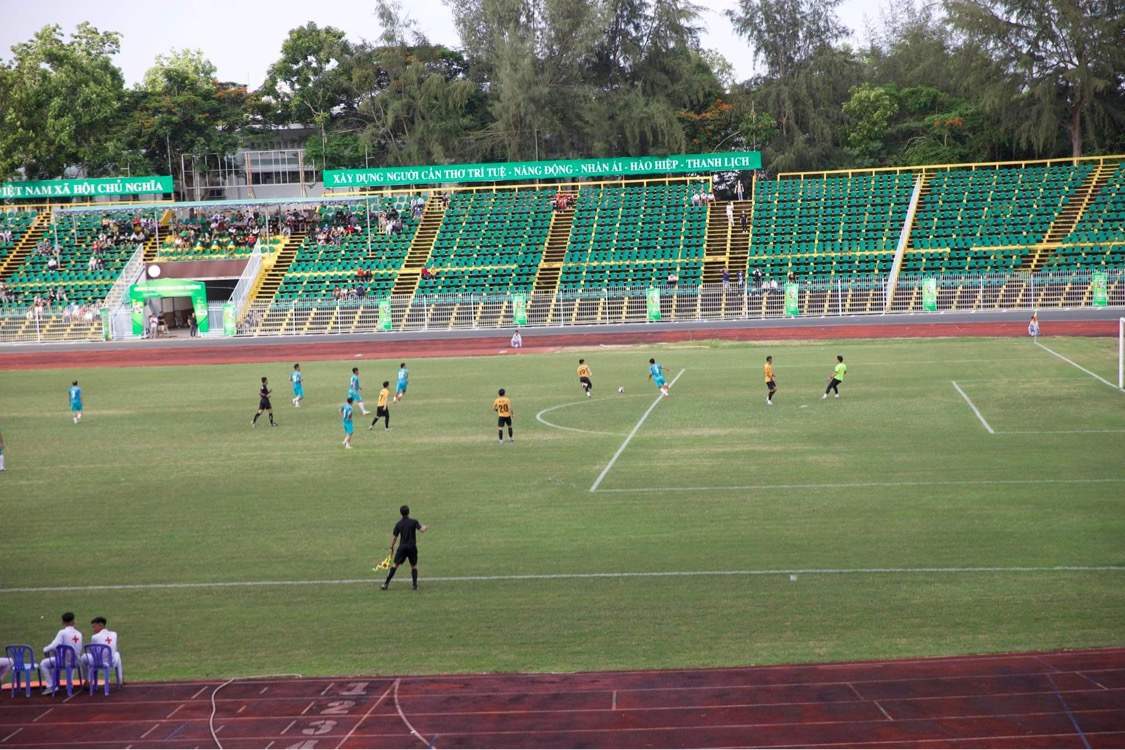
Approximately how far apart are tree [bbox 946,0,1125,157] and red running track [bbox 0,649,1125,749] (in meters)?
64.7

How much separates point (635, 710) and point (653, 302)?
4888 cm

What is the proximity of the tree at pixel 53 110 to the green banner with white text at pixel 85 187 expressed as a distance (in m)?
3.70

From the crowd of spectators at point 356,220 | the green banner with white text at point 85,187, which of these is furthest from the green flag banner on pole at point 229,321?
the green banner with white text at point 85,187

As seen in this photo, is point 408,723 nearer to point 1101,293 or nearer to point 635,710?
point 635,710

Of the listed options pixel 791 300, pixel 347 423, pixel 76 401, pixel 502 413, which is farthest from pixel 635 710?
pixel 791 300

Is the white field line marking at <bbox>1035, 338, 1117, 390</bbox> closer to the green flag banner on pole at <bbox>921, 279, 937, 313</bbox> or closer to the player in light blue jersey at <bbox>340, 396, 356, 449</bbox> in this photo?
the green flag banner on pole at <bbox>921, 279, 937, 313</bbox>

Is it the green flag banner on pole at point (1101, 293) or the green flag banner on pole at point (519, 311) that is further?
the green flag banner on pole at point (519, 311)

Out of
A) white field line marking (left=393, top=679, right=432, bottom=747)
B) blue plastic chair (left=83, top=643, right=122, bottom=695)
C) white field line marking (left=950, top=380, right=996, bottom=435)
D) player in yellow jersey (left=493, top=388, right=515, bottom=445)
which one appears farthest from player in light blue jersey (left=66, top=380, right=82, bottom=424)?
white field line marking (left=950, top=380, right=996, bottom=435)

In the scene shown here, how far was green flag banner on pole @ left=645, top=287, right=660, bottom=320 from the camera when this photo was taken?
200 ft

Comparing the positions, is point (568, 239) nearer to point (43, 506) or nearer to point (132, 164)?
point (132, 164)

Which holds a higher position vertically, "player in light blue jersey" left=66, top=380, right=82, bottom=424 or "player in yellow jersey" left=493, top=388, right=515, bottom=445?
"player in yellow jersey" left=493, top=388, right=515, bottom=445

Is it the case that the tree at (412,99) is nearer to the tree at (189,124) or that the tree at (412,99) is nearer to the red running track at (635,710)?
the tree at (189,124)

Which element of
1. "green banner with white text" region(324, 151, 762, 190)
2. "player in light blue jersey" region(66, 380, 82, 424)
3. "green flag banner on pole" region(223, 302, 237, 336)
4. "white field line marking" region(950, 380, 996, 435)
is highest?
"green banner with white text" region(324, 151, 762, 190)

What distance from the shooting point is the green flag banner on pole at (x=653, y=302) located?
2399 inches
